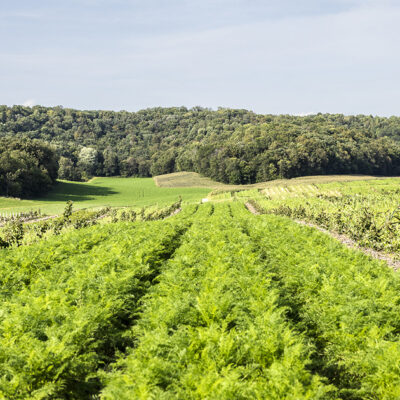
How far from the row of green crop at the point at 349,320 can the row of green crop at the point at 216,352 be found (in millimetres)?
621

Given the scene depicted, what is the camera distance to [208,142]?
12619 centimetres

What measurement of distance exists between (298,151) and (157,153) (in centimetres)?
5883

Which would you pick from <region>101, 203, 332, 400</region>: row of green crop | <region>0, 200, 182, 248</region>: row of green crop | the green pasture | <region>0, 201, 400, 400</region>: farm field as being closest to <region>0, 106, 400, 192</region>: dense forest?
the green pasture

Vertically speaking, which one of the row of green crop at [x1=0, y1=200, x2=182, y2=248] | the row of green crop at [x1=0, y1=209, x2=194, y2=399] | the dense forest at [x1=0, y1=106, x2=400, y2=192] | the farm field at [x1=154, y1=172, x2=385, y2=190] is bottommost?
the row of green crop at [x1=0, y1=200, x2=182, y2=248]

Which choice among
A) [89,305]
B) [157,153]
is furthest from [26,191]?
[89,305]

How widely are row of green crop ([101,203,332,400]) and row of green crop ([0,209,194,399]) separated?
2.23ft

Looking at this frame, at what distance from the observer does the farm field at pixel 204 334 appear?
16.7 ft

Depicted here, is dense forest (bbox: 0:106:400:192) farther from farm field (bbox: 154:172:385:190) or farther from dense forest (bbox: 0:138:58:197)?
dense forest (bbox: 0:138:58:197)

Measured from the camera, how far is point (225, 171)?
104188mm

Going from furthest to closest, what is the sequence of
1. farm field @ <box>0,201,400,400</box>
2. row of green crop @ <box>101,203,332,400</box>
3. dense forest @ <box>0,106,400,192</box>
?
dense forest @ <box>0,106,400,192</box> < farm field @ <box>0,201,400,400</box> < row of green crop @ <box>101,203,332,400</box>

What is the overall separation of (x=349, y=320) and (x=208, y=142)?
12154 cm

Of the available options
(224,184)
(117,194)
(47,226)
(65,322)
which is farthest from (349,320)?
(224,184)

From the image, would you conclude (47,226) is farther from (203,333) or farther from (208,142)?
(208,142)

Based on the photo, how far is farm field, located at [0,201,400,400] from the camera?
508 centimetres
